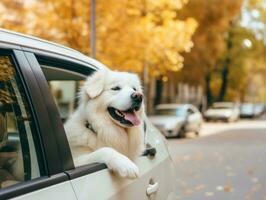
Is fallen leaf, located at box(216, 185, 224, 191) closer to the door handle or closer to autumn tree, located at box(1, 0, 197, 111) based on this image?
the door handle

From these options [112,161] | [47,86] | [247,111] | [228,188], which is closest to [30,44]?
[47,86]

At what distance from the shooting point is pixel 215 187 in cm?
901

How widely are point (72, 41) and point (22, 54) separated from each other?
1423 centimetres

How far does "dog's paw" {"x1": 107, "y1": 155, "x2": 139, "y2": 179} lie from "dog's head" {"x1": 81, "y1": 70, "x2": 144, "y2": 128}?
1.58 ft

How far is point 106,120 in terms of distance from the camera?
311 cm

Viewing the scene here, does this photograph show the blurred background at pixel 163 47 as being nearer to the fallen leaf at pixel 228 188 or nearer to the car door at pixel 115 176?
the fallen leaf at pixel 228 188

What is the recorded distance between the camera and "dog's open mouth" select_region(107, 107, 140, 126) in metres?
3.14

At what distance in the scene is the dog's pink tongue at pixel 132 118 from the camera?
10.3ft

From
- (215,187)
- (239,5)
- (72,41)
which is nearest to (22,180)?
(215,187)

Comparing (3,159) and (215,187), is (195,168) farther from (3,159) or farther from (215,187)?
(3,159)

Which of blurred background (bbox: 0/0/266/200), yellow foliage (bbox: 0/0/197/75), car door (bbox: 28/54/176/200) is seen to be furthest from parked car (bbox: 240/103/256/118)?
car door (bbox: 28/54/176/200)

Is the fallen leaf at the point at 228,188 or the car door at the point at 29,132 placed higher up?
the car door at the point at 29,132

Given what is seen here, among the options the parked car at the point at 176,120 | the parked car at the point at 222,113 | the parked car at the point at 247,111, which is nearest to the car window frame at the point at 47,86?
the parked car at the point at 176,120

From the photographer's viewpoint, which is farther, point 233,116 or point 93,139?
point 233,116
